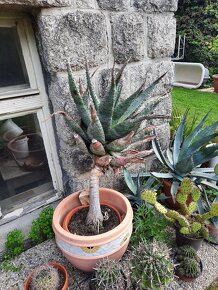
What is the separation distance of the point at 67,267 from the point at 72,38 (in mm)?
1191

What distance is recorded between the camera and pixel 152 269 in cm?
88

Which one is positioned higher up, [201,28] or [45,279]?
[201,28]

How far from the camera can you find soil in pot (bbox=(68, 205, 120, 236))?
111 cm

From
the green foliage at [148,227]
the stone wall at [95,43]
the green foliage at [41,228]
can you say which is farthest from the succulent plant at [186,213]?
the green foliage at [41,228]

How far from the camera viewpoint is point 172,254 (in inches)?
48.1

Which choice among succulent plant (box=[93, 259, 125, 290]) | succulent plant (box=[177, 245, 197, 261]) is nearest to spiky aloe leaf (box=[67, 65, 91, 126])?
succulent plant (box=[93, 259, 125, 290])

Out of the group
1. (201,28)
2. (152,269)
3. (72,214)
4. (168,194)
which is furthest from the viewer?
(201,28)

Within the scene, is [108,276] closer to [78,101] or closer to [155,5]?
[78,101]

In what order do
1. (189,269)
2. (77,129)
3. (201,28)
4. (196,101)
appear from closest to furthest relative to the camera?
1. (77,129)
2. (189,269)
3. (196,101)
4. (201,28)

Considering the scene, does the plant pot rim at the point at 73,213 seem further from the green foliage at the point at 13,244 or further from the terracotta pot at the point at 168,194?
the terracotta pot at the point at 168,194

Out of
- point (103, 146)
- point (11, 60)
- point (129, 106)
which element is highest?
point (11, 60)

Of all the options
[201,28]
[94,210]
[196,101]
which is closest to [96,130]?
[94,210]

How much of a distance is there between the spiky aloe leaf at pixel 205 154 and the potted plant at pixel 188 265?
21.9 inches

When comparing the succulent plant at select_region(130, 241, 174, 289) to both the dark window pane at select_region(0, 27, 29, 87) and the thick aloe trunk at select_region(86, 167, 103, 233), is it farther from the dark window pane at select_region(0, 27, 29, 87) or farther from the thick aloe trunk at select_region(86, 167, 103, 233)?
the dark window pane at select_region(0, 27, 29, 87)
